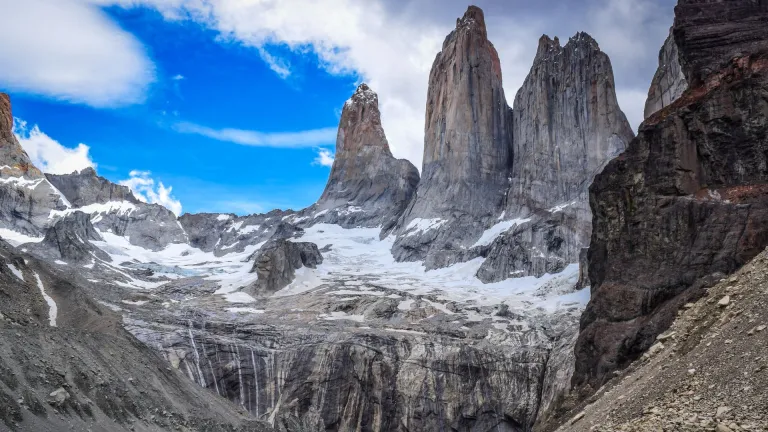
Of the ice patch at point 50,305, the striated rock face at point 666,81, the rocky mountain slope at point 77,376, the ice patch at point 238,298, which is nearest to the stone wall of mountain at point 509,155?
the striated rock face at point 666,81

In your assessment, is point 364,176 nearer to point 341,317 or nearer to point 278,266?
point 278,266

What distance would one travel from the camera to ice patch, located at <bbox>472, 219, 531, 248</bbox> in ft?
440

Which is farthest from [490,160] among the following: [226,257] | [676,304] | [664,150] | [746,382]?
[746,382]

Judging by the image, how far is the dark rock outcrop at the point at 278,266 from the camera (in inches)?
4729

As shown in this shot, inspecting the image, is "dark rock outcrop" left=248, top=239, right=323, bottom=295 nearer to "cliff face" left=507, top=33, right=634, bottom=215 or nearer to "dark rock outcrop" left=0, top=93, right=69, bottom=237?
"cliff face" left=507, top=33, right=634, bottom=215

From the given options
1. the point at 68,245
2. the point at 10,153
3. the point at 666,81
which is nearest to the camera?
the point at 666,81

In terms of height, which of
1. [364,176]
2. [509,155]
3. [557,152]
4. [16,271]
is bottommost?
[16,271]

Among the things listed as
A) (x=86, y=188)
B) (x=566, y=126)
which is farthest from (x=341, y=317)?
(x=86, y=188)

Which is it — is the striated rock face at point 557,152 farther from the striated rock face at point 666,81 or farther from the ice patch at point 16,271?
the ice patch at point 16,271

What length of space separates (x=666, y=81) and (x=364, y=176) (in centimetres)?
9856

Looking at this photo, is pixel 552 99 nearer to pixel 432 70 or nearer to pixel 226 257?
pixel 432 70

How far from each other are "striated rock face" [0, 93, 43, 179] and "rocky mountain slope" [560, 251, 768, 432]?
159 metres

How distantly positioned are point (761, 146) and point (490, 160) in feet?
334

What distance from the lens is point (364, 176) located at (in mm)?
189250
